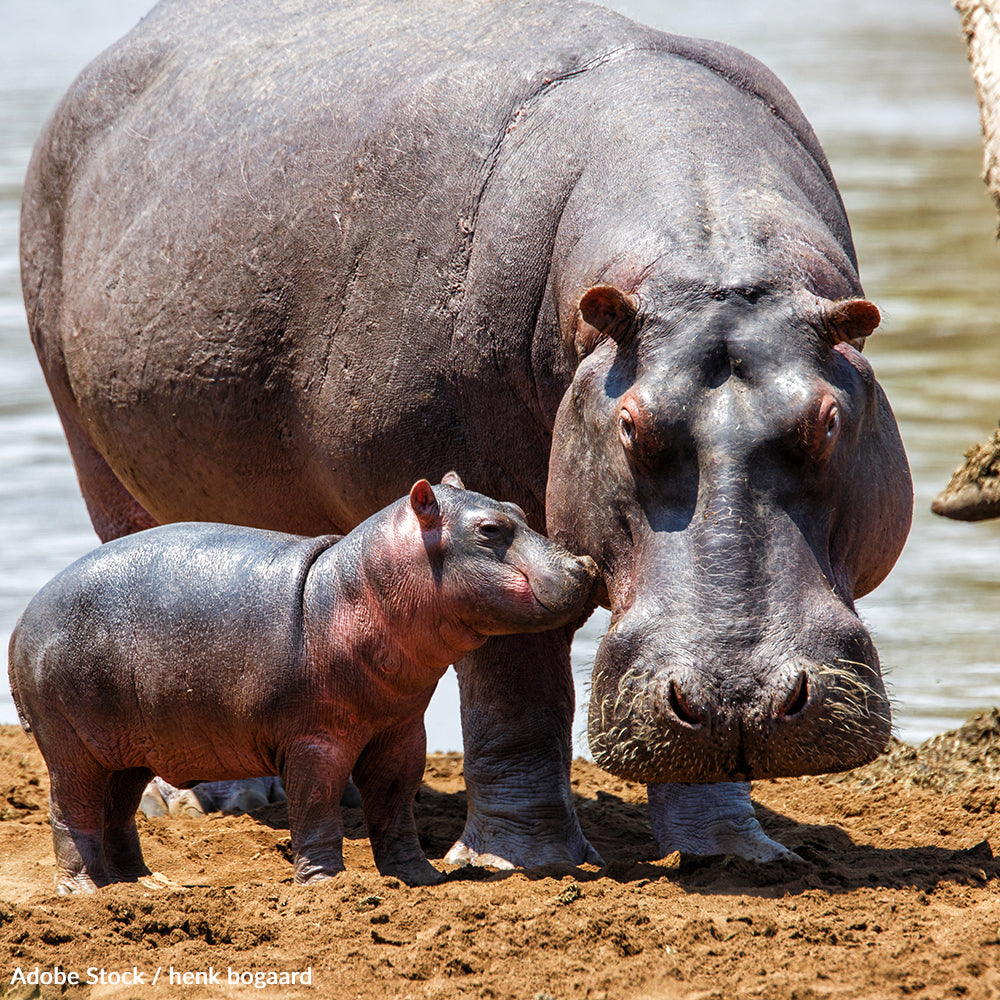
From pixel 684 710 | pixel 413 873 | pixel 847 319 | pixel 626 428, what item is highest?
pixel 847 319

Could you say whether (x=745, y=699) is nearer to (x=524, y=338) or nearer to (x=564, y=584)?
(x=564, y=584)

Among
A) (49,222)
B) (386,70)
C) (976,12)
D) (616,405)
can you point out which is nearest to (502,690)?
(616,405)

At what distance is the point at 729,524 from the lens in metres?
3.97

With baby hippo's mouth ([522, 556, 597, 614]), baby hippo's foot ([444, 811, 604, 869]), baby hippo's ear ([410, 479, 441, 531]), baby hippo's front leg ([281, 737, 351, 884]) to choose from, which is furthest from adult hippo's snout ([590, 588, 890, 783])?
baby hippo's foot ([444, 811, 604, 869])

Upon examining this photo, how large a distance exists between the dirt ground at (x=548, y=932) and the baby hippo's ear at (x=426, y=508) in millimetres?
934

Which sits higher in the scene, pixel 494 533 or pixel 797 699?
pixel 494 533

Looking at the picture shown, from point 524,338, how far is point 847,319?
1.12m

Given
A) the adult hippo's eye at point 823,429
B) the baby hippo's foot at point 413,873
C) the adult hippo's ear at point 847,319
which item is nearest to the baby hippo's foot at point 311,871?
the baby hippo's foot at point 413,873

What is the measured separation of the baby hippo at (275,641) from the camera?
4.46 metres

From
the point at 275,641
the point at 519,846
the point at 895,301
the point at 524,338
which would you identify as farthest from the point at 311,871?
the point at 895,301

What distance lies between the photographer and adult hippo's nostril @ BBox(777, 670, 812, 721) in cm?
384

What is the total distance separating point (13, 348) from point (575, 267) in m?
Result: 11.2

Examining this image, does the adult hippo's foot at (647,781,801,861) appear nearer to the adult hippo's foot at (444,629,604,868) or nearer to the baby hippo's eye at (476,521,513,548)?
the adult hippo's foot at (444,629,604,868)

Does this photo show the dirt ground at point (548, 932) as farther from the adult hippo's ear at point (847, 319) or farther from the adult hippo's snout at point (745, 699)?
the adult hippo's ear at point (847, 319)
